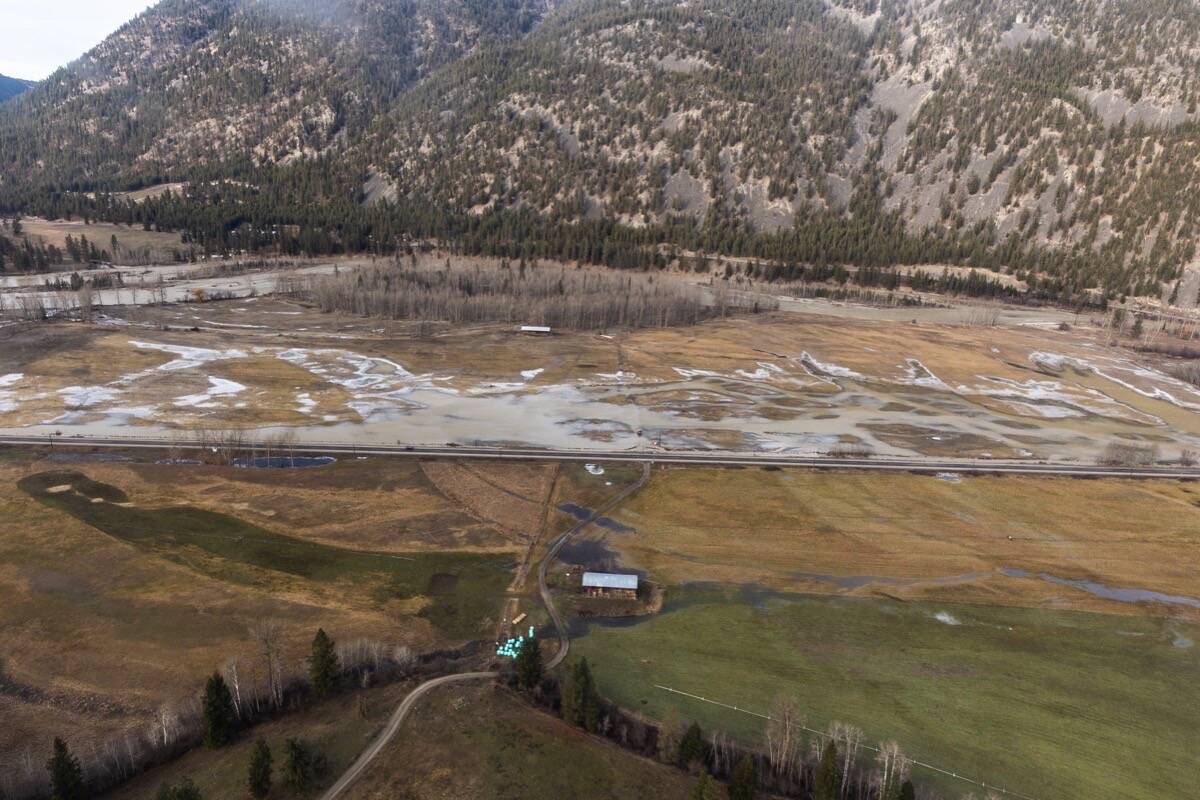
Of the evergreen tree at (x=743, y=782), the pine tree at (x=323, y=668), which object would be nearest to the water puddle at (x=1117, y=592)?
the evergreen tree at (x=743, y=782)

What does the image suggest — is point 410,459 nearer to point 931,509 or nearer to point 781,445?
point 781,445

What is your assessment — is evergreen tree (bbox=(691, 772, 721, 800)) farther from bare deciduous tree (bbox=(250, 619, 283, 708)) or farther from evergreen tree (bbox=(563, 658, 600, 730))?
bare deciduous tree (bbox=(250, 619, 283, 708))

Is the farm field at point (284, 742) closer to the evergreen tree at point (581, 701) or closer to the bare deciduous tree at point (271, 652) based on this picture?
the bare deciduous tree at point (271, 652)

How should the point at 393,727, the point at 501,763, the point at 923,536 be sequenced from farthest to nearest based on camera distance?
the point at 923,536, the point at 393,727, the point at 501,763

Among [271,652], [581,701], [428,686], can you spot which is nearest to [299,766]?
[428,686]

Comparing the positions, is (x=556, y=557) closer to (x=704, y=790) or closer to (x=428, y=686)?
(x=428, y=686)

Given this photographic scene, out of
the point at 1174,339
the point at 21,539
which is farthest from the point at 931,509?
the point at 1174,339
